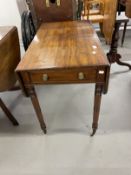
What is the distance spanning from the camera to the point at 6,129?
61.3 inches

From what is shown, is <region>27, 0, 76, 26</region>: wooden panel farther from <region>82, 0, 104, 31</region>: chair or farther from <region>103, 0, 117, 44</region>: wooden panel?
<region>82, 0, 104, 31</region>: chair

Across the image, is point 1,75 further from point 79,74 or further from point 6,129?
point 79,74

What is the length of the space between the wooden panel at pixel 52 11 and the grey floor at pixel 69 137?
2.56ft

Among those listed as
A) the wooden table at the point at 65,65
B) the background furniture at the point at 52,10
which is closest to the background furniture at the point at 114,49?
the background furniture at the point at 52,10

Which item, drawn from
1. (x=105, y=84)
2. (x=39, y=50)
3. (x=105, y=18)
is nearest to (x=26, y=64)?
(x=39, y=50)

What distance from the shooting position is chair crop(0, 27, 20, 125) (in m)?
1.33

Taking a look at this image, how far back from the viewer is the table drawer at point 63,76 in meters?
1.04

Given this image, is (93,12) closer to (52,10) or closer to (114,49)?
(114,49)

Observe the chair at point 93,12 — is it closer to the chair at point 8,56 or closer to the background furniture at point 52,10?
the background furniture at point 52,10

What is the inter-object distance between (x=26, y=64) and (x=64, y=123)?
0.72 meters

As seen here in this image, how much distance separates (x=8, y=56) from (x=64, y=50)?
499mm

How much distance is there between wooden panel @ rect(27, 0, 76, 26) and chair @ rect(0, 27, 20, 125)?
39 centimetres

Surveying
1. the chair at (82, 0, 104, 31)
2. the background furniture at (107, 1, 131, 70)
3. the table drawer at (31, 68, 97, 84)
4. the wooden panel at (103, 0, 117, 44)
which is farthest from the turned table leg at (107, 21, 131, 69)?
the table drawer at (31, 68, 97, 84)

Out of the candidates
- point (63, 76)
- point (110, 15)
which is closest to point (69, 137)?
point (63, 76)
